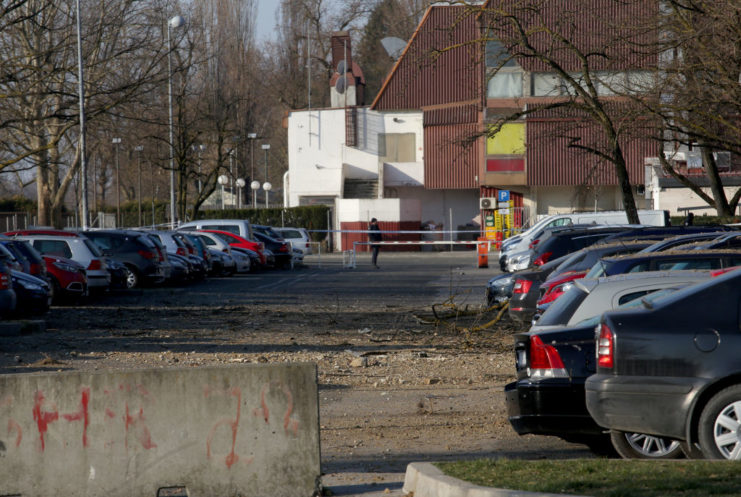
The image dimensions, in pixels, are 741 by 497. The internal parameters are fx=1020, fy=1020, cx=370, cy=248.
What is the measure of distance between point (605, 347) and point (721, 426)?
3.10ft

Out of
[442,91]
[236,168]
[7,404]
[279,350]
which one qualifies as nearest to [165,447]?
[7,404]

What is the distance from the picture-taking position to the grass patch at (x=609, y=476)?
5988mm

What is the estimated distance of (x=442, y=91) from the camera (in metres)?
60.3

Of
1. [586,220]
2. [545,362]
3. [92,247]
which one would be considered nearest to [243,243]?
[586,220]

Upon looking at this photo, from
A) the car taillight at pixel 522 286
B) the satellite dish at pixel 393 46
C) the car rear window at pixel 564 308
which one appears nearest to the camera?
the car rear window at pixel 564 308

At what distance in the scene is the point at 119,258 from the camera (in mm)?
28750

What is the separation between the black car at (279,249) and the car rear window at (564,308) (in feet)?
105

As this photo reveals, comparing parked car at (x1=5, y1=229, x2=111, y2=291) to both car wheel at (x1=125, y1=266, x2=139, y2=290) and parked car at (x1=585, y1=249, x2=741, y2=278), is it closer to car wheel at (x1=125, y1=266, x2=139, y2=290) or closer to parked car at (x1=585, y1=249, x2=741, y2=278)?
car wheel at (x1=125, y1=266, x2=139, y2=290)

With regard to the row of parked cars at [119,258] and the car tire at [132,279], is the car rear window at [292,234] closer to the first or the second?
the row of parked cars at [119,258]

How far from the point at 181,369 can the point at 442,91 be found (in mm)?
54524

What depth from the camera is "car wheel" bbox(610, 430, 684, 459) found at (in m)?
7.84

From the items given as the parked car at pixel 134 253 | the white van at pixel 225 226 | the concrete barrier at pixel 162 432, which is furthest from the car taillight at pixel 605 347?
the white van at pixel 225 226

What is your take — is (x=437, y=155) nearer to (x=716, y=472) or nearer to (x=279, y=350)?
(x=279, y=350)

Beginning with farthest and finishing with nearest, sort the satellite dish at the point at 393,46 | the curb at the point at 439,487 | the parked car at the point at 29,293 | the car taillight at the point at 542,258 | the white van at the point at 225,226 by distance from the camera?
the satellite dish at the point at 393,46 < the white van at the point at 225,226 < the car taillight at the point at 542,258 < the parked car at the point at 29,293 < the curb at the point at 439,487
